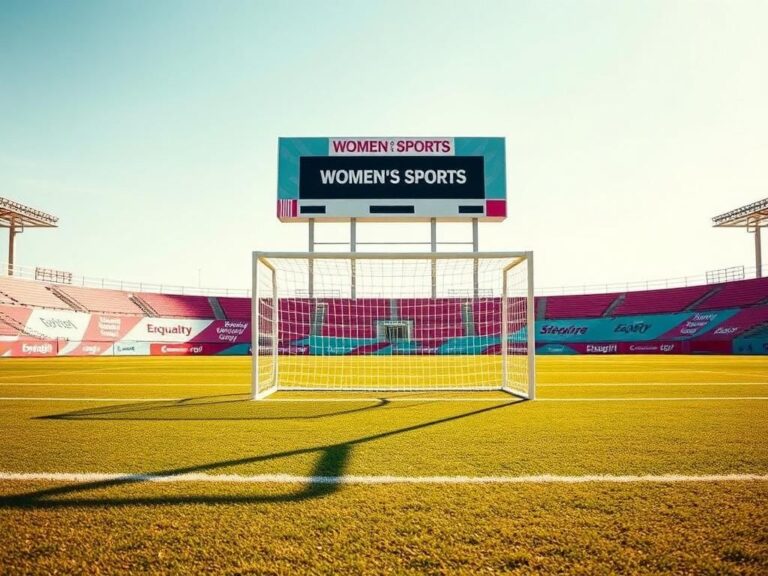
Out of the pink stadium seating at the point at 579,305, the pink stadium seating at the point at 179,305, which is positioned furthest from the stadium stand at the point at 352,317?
the pink stadium seating at the point at 579,305

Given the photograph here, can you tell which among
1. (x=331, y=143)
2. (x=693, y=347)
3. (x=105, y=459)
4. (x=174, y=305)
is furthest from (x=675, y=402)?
(x=174, y=305)

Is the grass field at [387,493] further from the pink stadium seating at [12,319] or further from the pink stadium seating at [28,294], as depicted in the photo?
the pink stadium seating at [28,294]

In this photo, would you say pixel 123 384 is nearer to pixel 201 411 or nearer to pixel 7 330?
pixel 201 411

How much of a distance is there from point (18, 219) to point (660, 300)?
4624 cm

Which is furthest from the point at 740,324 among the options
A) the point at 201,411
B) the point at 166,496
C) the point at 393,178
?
the point at 166,496

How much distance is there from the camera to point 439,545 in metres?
1.75

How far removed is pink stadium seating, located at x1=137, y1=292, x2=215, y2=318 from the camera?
3111cm

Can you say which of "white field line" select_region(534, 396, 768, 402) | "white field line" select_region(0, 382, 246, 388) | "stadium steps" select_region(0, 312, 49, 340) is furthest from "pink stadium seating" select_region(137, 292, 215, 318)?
"white field line" select_region(534, 396, 768, 402)

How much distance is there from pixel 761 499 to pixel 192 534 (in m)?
2.73

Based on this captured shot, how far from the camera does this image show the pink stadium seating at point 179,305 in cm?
3111

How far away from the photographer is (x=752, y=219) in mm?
31719

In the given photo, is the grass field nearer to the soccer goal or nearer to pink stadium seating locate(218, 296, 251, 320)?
the soccer goal

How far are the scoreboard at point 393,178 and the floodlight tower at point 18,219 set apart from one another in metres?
21.1

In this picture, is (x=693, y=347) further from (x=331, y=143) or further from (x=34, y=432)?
(x=34, y=432)
